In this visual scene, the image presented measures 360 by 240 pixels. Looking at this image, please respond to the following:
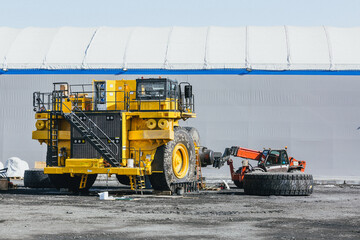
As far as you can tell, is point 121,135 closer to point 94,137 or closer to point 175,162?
point 94,137

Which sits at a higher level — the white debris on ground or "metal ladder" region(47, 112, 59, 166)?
"metal ladder" region(47, 112, 59, 166)

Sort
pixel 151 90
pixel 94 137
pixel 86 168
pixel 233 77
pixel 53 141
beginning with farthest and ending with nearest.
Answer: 1. pixel 233 77
2. pixel 53 141
3. pixel 151 90
4. pixel 94 137
5. pixel 86 168

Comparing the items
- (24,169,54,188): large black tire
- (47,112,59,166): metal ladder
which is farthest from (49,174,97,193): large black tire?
(24,169,54,188): large black tire

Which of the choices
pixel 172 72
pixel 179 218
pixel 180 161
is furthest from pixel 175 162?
pixel 172 72

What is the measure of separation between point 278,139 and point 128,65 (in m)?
9.59

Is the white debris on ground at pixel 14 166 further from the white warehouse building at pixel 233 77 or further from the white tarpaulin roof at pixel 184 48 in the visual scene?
the white tarpaulin roof at pixel 184 48

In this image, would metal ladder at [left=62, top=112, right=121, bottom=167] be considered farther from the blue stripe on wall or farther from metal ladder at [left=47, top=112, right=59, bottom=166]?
the blue stripe on wall

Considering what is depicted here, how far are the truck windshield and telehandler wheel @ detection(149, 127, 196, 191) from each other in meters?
1.37

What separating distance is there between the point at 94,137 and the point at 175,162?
2.91 m

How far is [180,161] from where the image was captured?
22.9 m

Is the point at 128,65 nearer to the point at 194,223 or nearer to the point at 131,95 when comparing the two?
the point at 131,95

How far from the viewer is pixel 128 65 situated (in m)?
37.7

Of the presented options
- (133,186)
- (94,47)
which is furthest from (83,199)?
(94,47)

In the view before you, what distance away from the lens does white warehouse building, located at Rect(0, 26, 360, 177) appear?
3534cm
